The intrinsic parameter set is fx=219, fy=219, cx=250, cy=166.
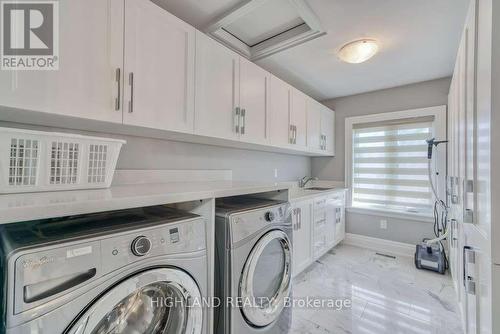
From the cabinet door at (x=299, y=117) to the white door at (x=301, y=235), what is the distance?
2.56ft

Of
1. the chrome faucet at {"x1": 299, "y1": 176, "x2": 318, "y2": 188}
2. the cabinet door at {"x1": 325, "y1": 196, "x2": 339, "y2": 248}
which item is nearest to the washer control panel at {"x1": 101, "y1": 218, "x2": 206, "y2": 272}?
the cabinet door at {"x1": 325, "y1": 196, "x2": 339, "y2": 248}

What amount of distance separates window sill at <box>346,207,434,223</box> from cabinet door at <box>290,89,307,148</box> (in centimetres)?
148

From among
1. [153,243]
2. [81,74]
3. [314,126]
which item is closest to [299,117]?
[314,126]

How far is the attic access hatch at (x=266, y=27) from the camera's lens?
5.16 ft

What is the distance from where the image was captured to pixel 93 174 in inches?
40.4

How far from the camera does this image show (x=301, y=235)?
2.31 metres

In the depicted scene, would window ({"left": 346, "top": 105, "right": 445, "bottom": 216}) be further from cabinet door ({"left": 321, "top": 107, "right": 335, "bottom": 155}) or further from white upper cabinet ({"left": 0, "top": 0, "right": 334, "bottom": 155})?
white upper cabinet ({"left": 0, "top": 0, "right": 334, "bottom": 155})

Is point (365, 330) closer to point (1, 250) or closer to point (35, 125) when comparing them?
point (1, 250)

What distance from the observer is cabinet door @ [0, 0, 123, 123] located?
35.2 inches

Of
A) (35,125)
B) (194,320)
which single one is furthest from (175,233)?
(35,125)

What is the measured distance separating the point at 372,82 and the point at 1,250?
11.7 ft

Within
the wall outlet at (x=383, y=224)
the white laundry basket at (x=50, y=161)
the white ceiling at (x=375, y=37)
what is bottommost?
the wall outlet at (x=383, y=224)

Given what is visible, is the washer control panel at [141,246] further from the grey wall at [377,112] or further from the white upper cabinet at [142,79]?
the grey wall at [377,112]

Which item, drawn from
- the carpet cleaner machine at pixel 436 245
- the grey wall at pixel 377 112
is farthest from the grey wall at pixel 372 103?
the carpet cleaner machine at pixel 436 245
